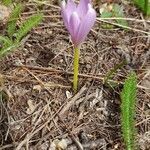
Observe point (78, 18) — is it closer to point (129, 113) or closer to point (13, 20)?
point (129, 113)

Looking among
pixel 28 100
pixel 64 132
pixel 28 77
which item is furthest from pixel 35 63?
pixel 64 132

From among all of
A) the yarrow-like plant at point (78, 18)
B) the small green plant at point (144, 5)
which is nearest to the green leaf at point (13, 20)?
the yarrow-like plant at point (78, 18)

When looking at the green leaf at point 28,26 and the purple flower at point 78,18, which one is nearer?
the purple flower at point 78,18

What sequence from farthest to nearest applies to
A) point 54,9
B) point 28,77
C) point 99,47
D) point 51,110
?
point 54,9 → point 99,47 → point 28,77 → point 51,110

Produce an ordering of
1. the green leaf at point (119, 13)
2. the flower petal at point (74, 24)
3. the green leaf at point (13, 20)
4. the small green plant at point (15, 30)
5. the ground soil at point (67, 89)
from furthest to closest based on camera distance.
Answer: the green leaf at point (119, 13), the green leaf at point (13, 20), the small green plant at point (15, 30), the ground soil at point (67, 89), the flower petal at point (74, 24)

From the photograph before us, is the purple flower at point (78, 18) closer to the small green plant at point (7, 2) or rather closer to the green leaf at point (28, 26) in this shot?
the green leaf at point (28, 26)

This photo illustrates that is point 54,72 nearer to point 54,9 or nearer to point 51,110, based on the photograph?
point 51,110
